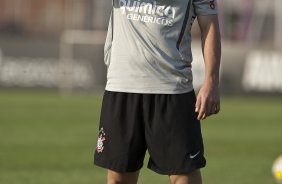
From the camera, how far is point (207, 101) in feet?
19.4

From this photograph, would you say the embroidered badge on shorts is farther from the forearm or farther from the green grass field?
the green grass field

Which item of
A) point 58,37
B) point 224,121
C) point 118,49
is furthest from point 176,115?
point 58,37

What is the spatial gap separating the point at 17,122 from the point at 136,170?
1180 centimetres

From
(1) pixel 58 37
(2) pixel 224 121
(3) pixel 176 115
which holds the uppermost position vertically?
(3) pixel 176 115

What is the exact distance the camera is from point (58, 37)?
3450 cm

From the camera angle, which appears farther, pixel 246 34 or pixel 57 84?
pixel 246 34

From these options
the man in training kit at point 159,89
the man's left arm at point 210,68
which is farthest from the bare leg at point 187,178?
the man's left arm at point 210,68

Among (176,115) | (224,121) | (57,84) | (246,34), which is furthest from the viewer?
(246,34)

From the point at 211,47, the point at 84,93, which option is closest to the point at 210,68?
the point at 211,47

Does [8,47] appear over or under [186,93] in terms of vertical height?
under

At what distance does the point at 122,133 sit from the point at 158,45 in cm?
62

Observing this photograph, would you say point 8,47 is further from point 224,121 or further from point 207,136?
point 207,136

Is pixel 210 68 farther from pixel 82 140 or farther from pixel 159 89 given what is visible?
pixel 82 140

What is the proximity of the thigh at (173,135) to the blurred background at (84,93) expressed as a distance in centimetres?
406
